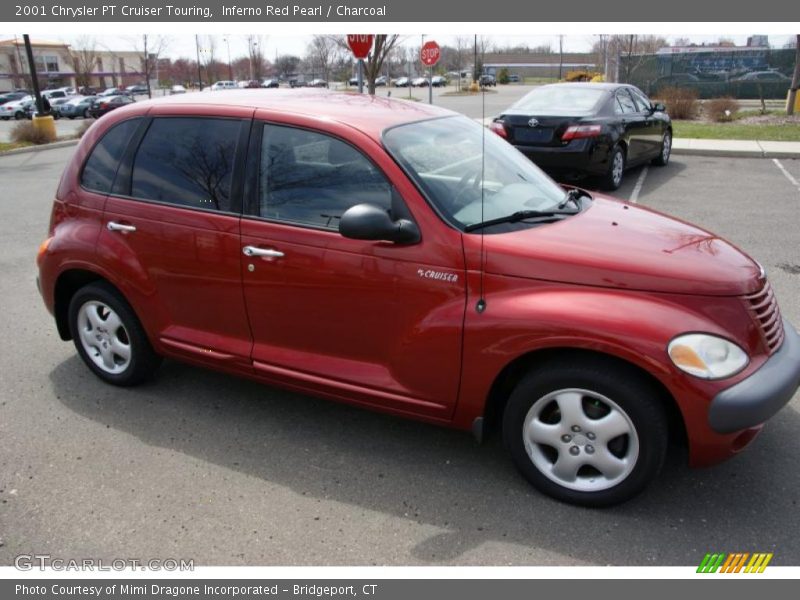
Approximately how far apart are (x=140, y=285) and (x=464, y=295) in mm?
2004

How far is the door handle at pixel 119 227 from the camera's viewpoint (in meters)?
3.95

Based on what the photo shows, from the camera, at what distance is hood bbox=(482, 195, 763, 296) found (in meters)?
2.92

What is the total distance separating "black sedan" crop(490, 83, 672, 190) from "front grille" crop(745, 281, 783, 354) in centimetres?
667

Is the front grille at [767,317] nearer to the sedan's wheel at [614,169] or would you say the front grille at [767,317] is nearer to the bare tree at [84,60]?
the sedan's wheel at [614,169]

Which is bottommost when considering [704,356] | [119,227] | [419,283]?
[704,356]

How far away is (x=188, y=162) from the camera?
3.83m

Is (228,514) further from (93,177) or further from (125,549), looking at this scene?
(93,177)

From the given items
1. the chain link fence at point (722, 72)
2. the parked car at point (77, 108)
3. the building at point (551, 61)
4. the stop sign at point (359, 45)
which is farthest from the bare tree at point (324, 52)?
the stop sign at point (359, 45)

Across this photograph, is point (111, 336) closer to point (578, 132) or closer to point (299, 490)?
point (299, 490)

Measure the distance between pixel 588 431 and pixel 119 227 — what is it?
283cm

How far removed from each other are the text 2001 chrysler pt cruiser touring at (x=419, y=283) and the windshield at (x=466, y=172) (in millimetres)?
15

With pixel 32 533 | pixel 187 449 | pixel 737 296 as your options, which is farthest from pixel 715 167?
pixel 32 533

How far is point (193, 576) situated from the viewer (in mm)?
2783

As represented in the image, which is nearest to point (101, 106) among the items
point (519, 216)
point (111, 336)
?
point (111, 336)
